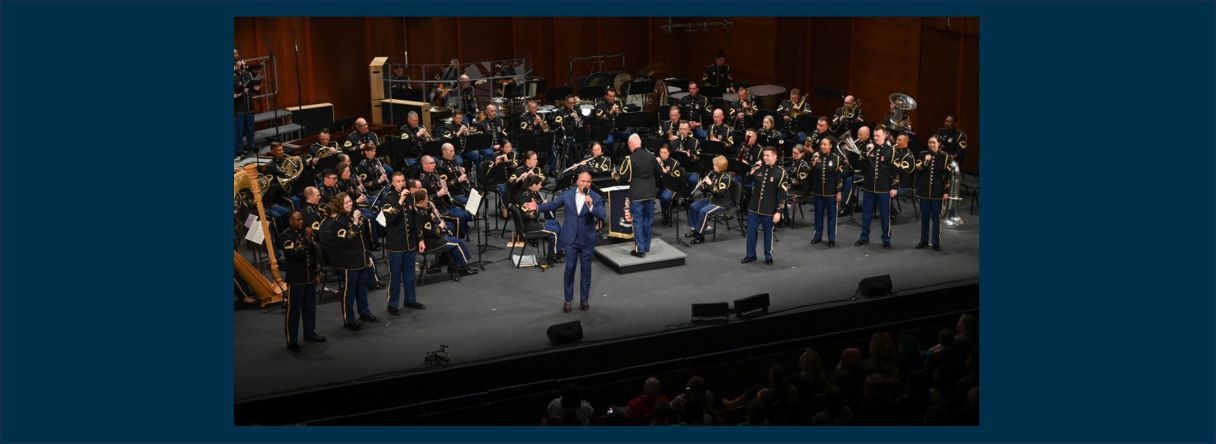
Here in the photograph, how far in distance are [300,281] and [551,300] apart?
2564 mm

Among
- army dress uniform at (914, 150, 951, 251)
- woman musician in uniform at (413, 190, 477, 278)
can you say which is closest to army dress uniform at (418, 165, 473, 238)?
woman musician in uniform at (413, 190, 477, 278)

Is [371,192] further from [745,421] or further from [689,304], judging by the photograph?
[745,421]

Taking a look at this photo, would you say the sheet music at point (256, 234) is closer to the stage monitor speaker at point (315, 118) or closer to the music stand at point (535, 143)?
the music stand at point (535, 143)

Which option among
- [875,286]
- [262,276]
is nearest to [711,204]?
[875,286]

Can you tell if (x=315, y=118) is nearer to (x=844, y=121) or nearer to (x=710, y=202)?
(x=710, y=202)

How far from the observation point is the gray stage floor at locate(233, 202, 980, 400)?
455 inches

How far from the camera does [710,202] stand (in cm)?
1516

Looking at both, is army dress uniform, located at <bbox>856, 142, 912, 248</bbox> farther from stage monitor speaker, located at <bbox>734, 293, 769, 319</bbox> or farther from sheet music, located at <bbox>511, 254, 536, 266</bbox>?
sheet music, located at <bbox>511, 254, 536, 266</bbox>

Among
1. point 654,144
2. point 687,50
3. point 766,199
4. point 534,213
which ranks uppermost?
point 687,50

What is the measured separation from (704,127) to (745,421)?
30.3 ft

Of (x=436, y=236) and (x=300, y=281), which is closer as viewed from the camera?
(x=300, y=281)

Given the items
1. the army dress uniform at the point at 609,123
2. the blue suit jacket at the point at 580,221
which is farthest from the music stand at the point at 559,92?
the blue suit jacket at the point at 580,221

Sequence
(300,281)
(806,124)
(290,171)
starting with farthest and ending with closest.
Answer: (806,124) < (290,171) < (300,281)

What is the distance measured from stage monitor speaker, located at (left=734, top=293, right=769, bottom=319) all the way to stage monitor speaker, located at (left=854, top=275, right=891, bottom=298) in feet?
3.51
